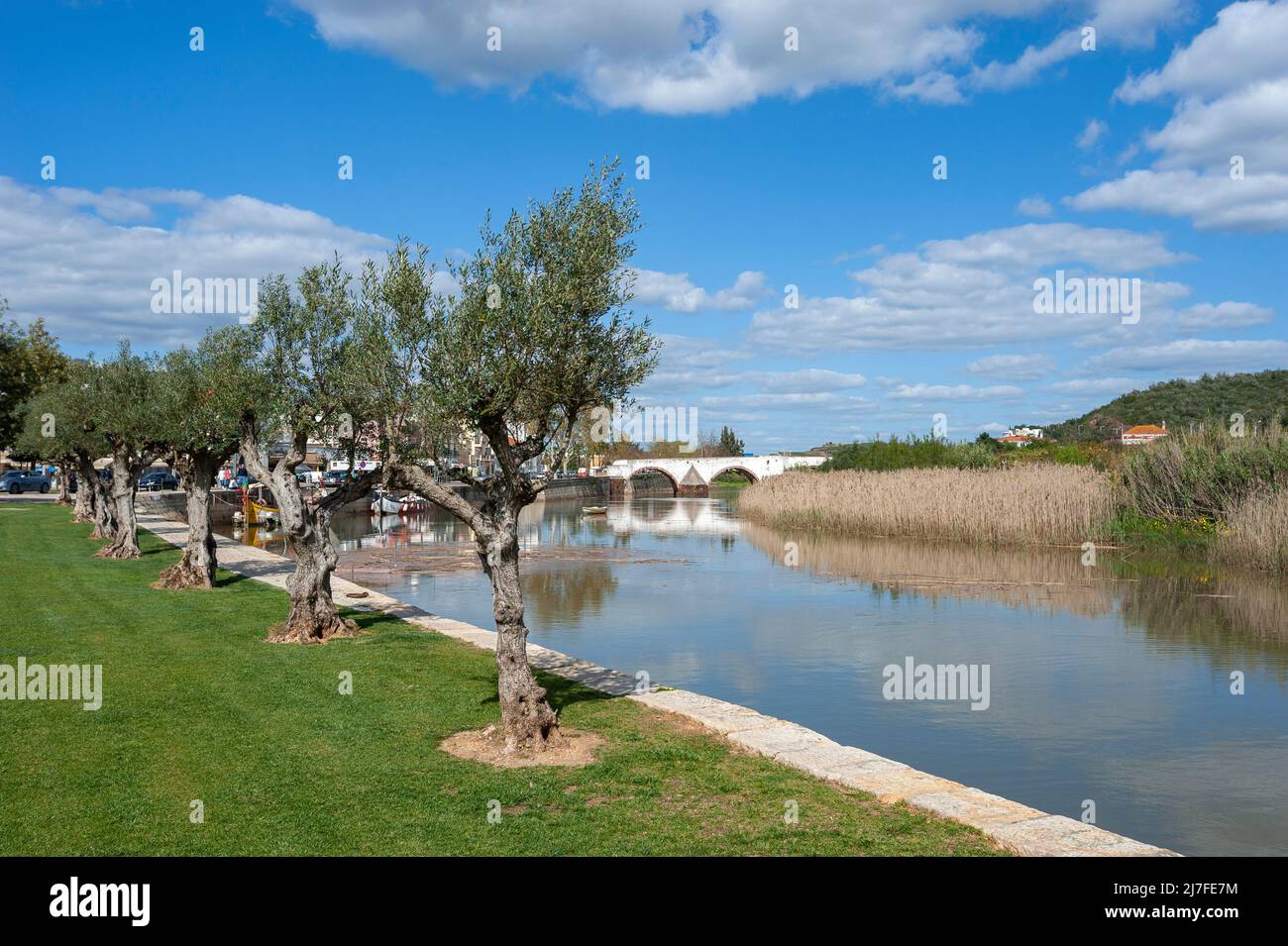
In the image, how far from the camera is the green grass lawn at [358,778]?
22.7ft

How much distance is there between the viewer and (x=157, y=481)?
69750mm

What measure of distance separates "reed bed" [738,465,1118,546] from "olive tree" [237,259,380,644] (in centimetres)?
2554

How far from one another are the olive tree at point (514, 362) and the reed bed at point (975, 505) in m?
27.6

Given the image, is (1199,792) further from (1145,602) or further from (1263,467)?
(1263,467)

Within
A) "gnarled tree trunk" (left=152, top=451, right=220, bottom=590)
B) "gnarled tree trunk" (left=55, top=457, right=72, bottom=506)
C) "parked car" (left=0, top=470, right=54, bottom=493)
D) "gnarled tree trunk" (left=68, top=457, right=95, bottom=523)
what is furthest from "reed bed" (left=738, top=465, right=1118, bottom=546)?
"parked car" (left=0, top=470, right=54, bottom=493)

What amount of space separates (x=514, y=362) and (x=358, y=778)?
4.03 meters

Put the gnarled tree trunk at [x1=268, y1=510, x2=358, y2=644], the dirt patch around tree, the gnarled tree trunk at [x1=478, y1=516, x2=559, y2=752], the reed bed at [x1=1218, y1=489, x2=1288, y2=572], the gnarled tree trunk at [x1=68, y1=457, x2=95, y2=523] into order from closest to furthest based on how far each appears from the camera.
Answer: the dirt patch around tree, the gnarled tree trunk at [x1=478, y1=516, x2=559, y2=752], the gnarled tree trunk at [x1=268, y1=510, x2=358, y2=644], the reed bed at [x1=1218, y1=489, x2=1288, y2=572], the gnarled tree trunk at [x1=68, y1=457, x2=95, y2=523]

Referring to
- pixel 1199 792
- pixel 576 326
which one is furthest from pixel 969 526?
pixel 576 326

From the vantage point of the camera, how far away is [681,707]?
11.4m

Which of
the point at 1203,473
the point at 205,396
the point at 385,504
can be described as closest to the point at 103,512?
the point at 205,396

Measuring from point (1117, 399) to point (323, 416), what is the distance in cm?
10668

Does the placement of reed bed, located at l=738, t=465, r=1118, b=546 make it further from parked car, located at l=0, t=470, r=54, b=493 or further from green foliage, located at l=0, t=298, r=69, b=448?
parked car, located at l=0, t=470, r=54, b=493

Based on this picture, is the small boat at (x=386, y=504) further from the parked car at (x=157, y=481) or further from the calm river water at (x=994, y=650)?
the calm river water at (x=994, y=650)

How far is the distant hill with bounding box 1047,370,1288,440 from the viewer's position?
3403 inches
